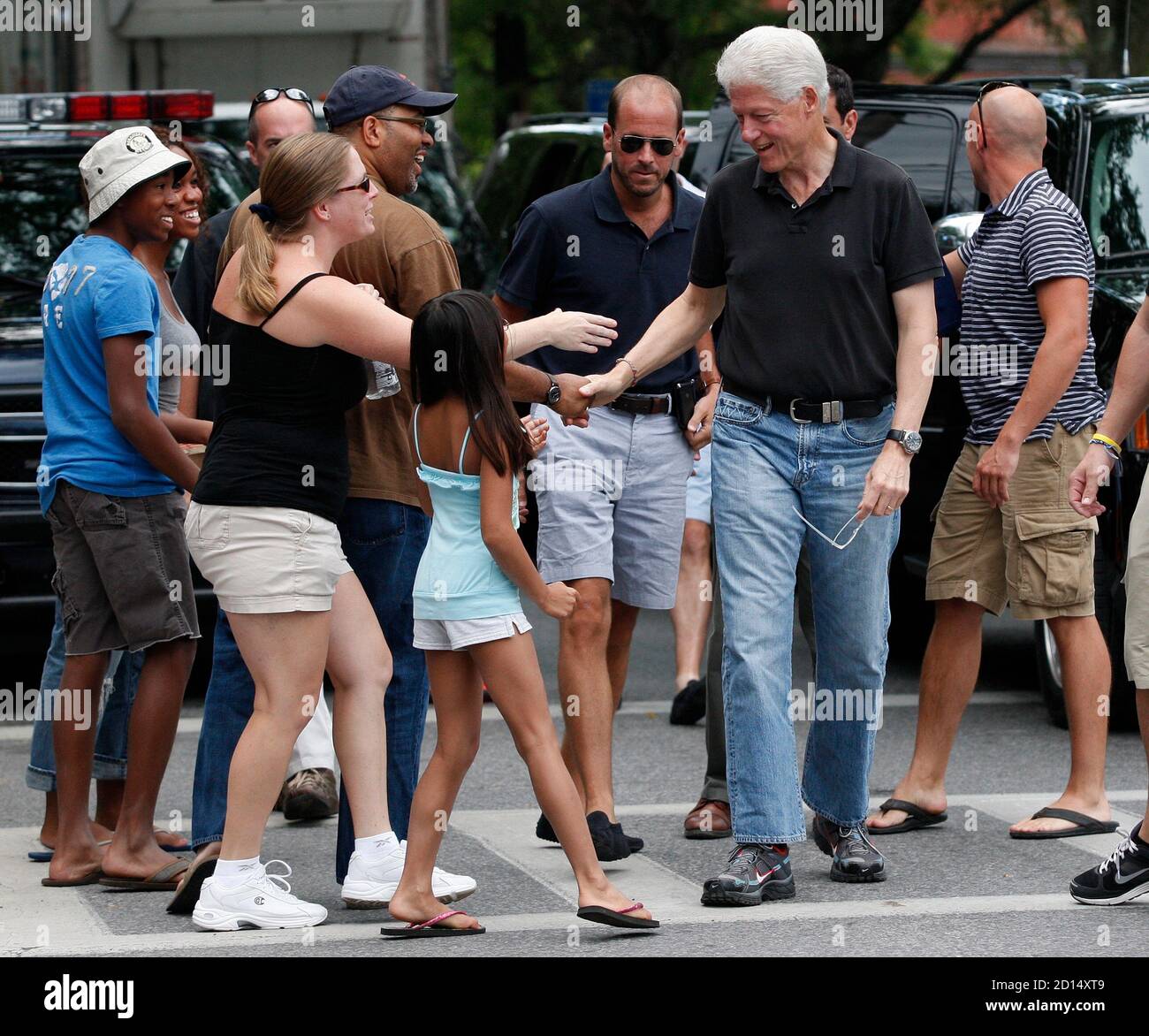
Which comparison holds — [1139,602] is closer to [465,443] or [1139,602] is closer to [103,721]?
[465,443]

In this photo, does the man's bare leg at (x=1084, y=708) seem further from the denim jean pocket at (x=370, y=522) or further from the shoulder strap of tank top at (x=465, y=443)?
the shoulder strap of tank top at (x=465, y=443)

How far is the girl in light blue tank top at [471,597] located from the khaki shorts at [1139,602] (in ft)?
4.38

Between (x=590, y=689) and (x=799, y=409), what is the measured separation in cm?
103

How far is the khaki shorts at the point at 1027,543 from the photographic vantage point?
619 centimetres

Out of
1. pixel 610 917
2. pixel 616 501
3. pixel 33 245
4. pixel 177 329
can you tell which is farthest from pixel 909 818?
pixel 33 245

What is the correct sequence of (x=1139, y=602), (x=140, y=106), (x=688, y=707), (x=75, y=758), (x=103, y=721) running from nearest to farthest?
(x=1139, y=602) → (x=75, y=758) → (x=103, y=721) → (x=688, y=707) → (x=140, y=106)

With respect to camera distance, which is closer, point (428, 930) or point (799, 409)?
point (428, 930)

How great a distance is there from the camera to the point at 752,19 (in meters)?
23.1

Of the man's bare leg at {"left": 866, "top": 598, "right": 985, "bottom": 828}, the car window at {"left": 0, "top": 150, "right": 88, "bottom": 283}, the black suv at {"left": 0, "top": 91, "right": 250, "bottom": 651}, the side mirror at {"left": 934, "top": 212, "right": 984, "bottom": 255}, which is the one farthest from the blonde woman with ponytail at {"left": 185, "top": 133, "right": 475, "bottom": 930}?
the car window at {"left": 0, "top": 150, "right": 88, "bottom": 283}

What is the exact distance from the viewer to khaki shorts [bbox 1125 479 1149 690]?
5059 millimetres

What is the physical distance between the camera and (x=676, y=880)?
5523mm

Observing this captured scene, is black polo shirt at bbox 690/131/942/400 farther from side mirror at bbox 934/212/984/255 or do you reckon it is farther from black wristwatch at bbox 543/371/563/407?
side mirror at bbox 934/212/984/255

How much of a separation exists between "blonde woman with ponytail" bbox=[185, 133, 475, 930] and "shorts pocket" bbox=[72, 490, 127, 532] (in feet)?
1.87

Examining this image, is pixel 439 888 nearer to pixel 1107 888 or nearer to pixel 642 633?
pixel 1107 888
